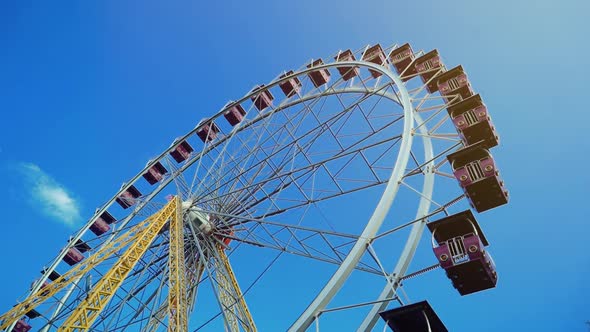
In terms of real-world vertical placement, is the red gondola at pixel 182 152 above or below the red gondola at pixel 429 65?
above

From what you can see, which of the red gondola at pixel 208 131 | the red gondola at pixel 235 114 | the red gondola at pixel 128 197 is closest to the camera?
the red gondola at pixel 208 131

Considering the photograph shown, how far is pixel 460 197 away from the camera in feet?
45.4

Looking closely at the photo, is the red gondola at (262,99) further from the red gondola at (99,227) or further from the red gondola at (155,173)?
the red gondola at (99,227)

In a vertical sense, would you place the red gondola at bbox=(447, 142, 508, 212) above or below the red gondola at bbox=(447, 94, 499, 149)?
below

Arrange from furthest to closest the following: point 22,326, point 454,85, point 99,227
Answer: point 99,227 → point 22,326 → point 454,85

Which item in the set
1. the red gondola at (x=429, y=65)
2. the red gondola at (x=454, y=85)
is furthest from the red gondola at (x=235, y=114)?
the red gondola at (x=454, y=85)

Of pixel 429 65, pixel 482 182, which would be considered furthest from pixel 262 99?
pixel 482 182

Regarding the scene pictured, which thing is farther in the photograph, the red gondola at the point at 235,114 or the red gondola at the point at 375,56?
the red gondola at the point at 235,114

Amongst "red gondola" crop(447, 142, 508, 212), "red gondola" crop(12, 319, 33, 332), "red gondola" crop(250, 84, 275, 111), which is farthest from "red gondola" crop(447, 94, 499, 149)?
"red gondola" crop(12, 319, 33, 332)

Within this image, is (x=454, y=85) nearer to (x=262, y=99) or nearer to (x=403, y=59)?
(x=403, y=59)

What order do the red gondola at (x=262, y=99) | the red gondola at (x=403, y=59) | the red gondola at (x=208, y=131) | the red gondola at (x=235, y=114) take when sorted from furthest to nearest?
1. the red gondola at (x=235, y=114)
2. the red gondola at (x=208, y=131)
3. the red gondola at (x=262, y=99)
4. the red gondola at (x=403, y=59)

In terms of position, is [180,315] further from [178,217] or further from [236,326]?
[178,217]

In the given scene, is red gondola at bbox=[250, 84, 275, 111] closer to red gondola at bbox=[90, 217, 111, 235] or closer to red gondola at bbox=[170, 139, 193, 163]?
red gondola at bbox=[170, 139, 193, 163]

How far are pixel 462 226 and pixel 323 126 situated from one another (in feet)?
30.0
